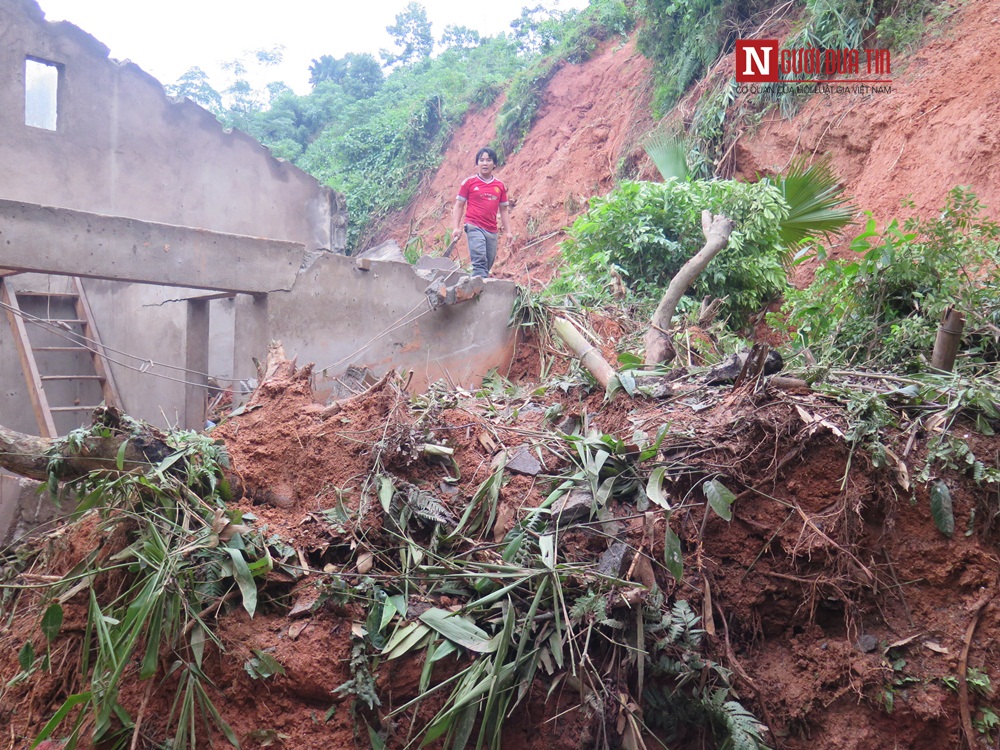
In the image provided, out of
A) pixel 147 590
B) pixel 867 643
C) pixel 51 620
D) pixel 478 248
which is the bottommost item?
pixel 867 643

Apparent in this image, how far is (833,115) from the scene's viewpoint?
31.0 feet

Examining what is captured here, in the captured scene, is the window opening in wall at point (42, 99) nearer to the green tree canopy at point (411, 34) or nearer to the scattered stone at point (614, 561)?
the scattered stone at point (614, 561)

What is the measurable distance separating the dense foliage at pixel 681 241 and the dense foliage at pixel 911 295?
7.59ft

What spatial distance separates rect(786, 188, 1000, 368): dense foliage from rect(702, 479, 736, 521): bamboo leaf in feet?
5.50

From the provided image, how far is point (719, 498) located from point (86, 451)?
8.53 ft

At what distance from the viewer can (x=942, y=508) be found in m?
3.12

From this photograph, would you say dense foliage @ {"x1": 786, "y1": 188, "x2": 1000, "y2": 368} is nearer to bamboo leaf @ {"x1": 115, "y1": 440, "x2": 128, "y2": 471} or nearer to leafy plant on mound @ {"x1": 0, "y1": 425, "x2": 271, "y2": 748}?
leafy plant on mound @ {"x1": 0, "y1": 425, "x2": 271, "y2": 748}

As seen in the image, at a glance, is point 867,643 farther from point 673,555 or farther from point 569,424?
point 569,424

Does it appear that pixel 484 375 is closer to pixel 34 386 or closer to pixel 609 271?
pixel 609 271

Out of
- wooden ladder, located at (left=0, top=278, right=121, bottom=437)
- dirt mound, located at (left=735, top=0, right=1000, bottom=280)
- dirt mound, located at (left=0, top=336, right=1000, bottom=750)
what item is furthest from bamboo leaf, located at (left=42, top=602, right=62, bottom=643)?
dirt mound, located at (left=735, top=0, right=1000, bottom=280)

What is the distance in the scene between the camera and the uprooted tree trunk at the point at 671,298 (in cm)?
462

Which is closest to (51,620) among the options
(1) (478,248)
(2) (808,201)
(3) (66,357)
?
(3) (66,357)

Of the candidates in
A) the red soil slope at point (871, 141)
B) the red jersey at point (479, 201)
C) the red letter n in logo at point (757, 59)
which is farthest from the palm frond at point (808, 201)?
the red letter n in logo at point (757, 59)

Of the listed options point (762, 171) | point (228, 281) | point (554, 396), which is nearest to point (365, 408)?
point (554, 396)
